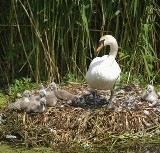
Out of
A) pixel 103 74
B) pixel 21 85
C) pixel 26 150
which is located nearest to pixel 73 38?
pixel 21 85

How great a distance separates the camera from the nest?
7.42 metres

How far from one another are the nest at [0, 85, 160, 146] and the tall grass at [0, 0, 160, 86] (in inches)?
52.2

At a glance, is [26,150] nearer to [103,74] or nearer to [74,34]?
[103,74]

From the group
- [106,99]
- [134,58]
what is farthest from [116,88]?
[134,58]

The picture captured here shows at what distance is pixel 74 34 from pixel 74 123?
6.68 ft

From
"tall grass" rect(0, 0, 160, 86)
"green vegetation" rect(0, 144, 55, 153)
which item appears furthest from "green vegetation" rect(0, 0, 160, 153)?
"green vegetation" rect(0, 144, 55, 153)

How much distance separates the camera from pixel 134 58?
30.0ft

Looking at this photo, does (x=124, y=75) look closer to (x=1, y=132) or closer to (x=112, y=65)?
(x=112, y=65)

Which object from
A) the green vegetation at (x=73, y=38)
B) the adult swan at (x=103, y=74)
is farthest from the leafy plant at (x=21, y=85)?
the adult swan at (x=103, y=74)

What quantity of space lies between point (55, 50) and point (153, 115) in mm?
2245

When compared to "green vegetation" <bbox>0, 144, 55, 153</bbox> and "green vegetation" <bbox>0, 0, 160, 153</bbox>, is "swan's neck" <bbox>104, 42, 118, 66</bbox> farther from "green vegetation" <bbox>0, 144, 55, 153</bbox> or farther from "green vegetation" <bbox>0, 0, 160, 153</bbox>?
"green vegetation" <bbox>0, 144, 55, 153</bbox>

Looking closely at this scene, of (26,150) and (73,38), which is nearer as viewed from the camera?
(26,150)

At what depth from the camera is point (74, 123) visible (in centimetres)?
762

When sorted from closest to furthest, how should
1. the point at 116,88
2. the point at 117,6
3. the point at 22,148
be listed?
the point at 22,148, the point at 116,88, the point at 117,6
